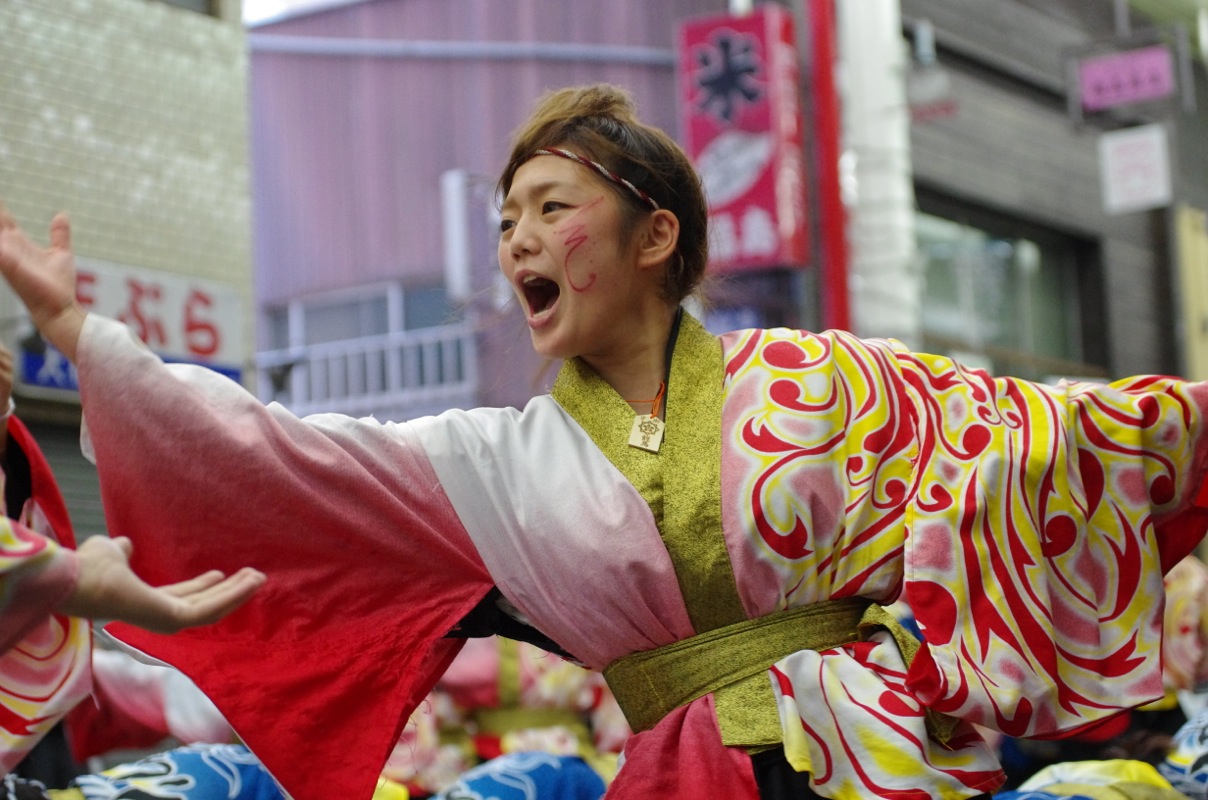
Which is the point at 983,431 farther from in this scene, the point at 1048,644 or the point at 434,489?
the point at 434,489

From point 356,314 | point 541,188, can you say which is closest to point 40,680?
point 541,188

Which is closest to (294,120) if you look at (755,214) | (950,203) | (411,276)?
(411,276)

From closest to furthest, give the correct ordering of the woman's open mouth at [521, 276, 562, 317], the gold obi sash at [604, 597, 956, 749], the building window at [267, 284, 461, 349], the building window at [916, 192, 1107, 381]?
the gold obi sash at [604, 597, 956, 749], the woman's open mouth at [521, 276, 562, 317], the building window at [267, 284, 461, 349], the building window at [916, 192, 1107, 381]

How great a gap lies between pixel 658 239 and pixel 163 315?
439 centimetres

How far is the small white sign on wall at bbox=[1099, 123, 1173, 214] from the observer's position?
10766mm

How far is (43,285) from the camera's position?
2.05 metres

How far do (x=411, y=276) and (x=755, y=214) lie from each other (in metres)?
2.14

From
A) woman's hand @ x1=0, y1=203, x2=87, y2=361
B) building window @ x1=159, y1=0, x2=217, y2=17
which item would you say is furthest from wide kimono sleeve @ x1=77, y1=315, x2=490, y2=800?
building window @ x1=159, y1=0, x2=217, y2=17

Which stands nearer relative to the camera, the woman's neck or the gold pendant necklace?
the gold pendant necklace

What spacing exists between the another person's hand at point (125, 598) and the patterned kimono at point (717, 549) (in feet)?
1.36

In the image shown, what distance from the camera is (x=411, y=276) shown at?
986 cm

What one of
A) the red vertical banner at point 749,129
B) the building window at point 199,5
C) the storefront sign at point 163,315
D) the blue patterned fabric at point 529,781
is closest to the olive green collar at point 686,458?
the blue patterned fabric at point 529,781

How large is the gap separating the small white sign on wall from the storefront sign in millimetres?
6357

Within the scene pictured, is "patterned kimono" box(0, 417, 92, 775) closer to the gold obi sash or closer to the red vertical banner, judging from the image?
the gold obi sash
